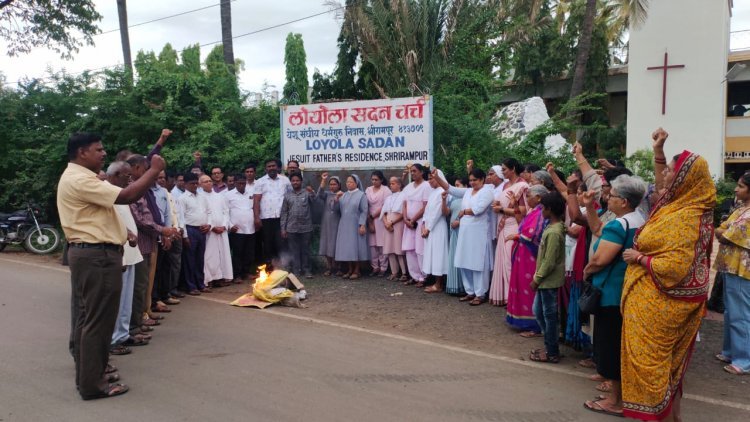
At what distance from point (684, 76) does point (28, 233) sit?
19157 millimetres

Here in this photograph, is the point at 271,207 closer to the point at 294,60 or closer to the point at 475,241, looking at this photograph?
the point at 475,241

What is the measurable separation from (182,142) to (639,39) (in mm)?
15187

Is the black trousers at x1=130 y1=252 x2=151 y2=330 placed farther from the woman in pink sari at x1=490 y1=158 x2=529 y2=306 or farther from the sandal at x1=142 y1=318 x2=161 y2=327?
the woman in pink sari at x1=490 y1=158 x2=529 y2=306

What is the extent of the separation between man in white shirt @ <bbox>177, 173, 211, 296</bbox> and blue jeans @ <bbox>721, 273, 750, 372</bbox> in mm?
6655

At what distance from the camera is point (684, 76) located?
19.2m

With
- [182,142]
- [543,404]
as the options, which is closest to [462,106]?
[182,142]

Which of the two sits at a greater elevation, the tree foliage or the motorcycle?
the tree foliage

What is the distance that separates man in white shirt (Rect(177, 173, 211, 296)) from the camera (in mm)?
8617

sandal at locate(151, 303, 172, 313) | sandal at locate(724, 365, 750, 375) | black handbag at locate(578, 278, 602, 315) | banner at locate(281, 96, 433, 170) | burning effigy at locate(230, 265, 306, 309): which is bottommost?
sandal at locate(724, 365, 750, 375)

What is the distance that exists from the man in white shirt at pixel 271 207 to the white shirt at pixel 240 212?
171 millimetres

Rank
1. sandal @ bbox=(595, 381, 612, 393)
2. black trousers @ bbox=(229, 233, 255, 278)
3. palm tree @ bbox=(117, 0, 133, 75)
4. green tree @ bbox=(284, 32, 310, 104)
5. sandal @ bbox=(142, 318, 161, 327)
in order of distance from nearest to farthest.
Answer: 1. sandal @ bbox=(595, 381, 612, 393)
2. sandal @ bbox=(142, 318, 161, 327)
3. black trousers @ bbox=(229, 233, 255, 278)
4. palm tree @ bbox=(117, 0, 133, 75)
5. green tree @ bbox=(284, 32, 310, 104)

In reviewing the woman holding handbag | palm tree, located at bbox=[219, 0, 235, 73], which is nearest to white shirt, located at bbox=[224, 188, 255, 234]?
the woman holding handbag

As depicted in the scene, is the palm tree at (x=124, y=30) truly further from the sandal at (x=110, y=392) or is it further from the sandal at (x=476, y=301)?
the sandal at (x=110, y=392)

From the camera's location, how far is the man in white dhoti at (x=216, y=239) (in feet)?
29.4
